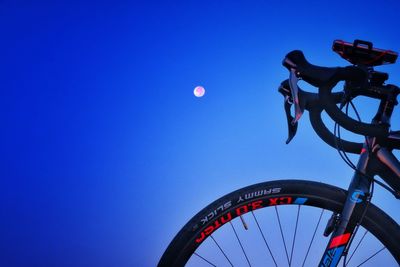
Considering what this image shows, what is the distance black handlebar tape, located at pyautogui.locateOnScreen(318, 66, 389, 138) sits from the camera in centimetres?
81

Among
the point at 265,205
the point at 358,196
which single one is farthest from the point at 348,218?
the point at 265,205

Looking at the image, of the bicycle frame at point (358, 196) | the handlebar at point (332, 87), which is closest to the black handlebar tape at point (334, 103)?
the handlebar at point (332, 87)

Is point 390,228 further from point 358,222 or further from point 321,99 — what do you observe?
point 321,99

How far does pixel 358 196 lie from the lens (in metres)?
1.05

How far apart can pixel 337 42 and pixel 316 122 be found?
0.29 metres

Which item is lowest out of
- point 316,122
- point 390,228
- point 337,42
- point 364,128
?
point 390,228

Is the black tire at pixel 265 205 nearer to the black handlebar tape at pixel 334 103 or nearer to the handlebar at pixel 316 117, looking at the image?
the handlebar at pixel 316 117

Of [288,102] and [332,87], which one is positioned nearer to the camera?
[332,87]

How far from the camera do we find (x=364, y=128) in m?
0.84

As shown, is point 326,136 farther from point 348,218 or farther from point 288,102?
point 348,218

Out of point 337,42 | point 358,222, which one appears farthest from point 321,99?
point 358,222

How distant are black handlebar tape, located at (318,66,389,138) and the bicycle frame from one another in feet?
0.87

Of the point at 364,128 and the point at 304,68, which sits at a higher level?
the point at 304,68

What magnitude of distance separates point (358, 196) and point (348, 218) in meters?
0.09
